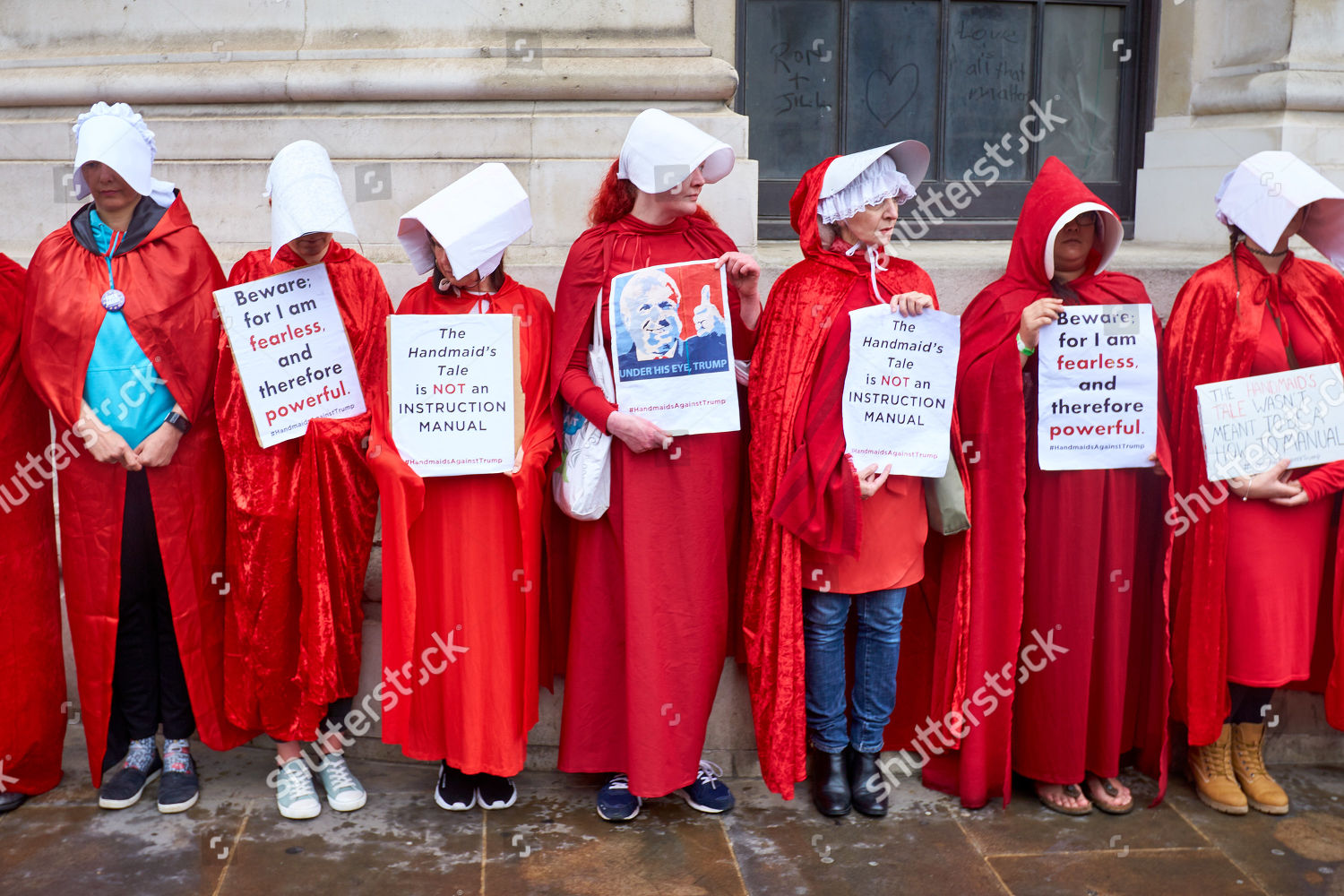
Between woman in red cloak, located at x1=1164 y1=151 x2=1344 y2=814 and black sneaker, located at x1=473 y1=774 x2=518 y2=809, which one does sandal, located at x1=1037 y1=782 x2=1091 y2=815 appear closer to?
woman in red cloak, located at x1=1164 y1=151 x2=1344 y2=814

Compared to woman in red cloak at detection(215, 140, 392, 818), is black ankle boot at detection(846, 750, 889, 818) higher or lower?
lower

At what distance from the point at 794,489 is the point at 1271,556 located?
159 cm

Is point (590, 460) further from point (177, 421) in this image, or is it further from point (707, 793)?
point (177, 421)

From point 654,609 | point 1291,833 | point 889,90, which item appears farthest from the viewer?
point 889,90

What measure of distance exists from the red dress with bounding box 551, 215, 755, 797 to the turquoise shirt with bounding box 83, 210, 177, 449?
49.4 inches

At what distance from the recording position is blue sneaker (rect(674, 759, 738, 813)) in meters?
4.16

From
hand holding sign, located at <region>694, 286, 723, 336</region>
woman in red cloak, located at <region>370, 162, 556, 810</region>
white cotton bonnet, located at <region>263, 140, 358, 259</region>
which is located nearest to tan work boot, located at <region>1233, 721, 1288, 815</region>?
hand holding sign, located at <region>694, 286, 723, 336</region>

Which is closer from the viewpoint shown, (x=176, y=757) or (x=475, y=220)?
(x=475, y=220)

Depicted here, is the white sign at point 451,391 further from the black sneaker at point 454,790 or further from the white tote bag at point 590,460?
the black sneaker at point 454,790

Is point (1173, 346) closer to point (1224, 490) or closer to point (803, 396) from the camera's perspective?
point (1224, 490)

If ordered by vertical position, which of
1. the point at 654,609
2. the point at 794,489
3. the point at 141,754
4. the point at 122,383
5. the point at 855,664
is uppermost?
the point at 122,383

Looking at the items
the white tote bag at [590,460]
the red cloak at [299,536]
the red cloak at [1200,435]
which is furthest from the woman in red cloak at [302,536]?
the red cloak at [1200,435]

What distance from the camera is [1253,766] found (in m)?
4.34

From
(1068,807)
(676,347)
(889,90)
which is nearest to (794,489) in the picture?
(676,347)
